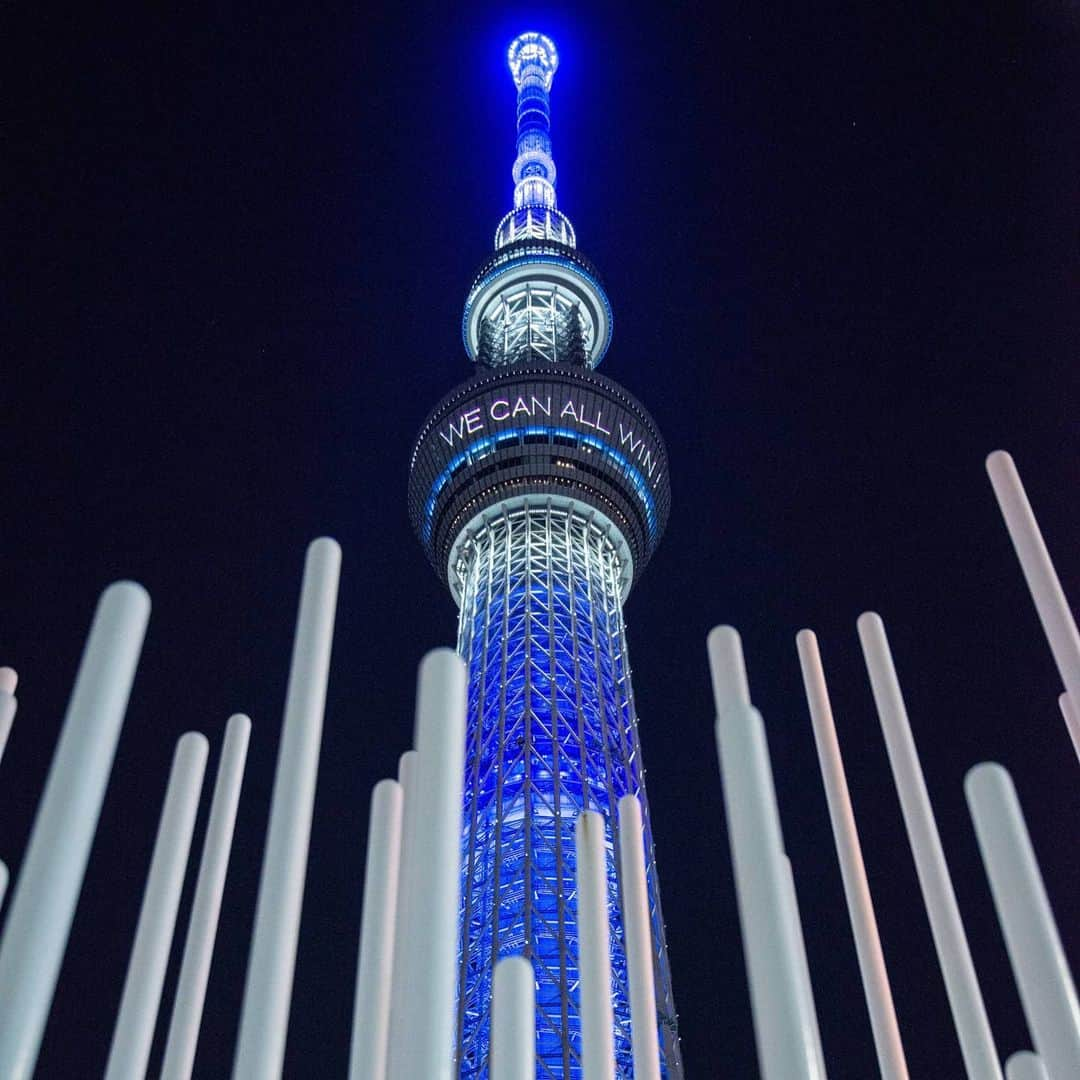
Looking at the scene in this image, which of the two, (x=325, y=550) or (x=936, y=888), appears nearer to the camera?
(x=325, y=550)

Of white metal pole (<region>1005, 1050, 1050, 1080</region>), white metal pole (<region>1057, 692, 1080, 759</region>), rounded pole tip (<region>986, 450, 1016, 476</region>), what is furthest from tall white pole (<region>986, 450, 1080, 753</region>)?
white metal pole (<region>1005, 1050, 1050, 1080</region>)

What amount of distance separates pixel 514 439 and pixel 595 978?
40196 mm

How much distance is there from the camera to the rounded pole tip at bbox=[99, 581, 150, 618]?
3164 mm

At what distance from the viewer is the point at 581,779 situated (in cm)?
3681

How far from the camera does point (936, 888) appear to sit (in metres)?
4.47

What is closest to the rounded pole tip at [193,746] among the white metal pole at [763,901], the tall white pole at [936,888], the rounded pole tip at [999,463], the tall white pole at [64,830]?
the tall white pole at [64,830]

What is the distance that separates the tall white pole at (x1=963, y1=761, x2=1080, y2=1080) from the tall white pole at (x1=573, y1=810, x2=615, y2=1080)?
1.20 m

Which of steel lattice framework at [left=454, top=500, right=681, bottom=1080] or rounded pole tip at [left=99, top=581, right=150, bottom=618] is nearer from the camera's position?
rounded pole tip at [left=99, top=581, right=150, bottom=618]

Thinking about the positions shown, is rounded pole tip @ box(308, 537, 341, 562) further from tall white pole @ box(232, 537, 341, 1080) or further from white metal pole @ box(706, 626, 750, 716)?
white metal pole @ box(706, 626, 750, 716)

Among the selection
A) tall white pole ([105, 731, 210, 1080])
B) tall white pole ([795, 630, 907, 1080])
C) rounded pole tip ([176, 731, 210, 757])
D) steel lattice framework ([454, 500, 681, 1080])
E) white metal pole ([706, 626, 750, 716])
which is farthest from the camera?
steel lattice framework ([454, 500, 681, 1080])

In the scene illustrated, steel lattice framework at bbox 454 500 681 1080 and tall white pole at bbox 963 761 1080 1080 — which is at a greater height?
steel lattice framework at bbox 454 500 681 1080

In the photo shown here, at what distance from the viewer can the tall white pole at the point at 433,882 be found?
2.58m

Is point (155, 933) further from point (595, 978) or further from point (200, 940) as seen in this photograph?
point (595, 978)

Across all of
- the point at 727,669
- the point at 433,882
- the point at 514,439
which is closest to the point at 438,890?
the point at 433,882
